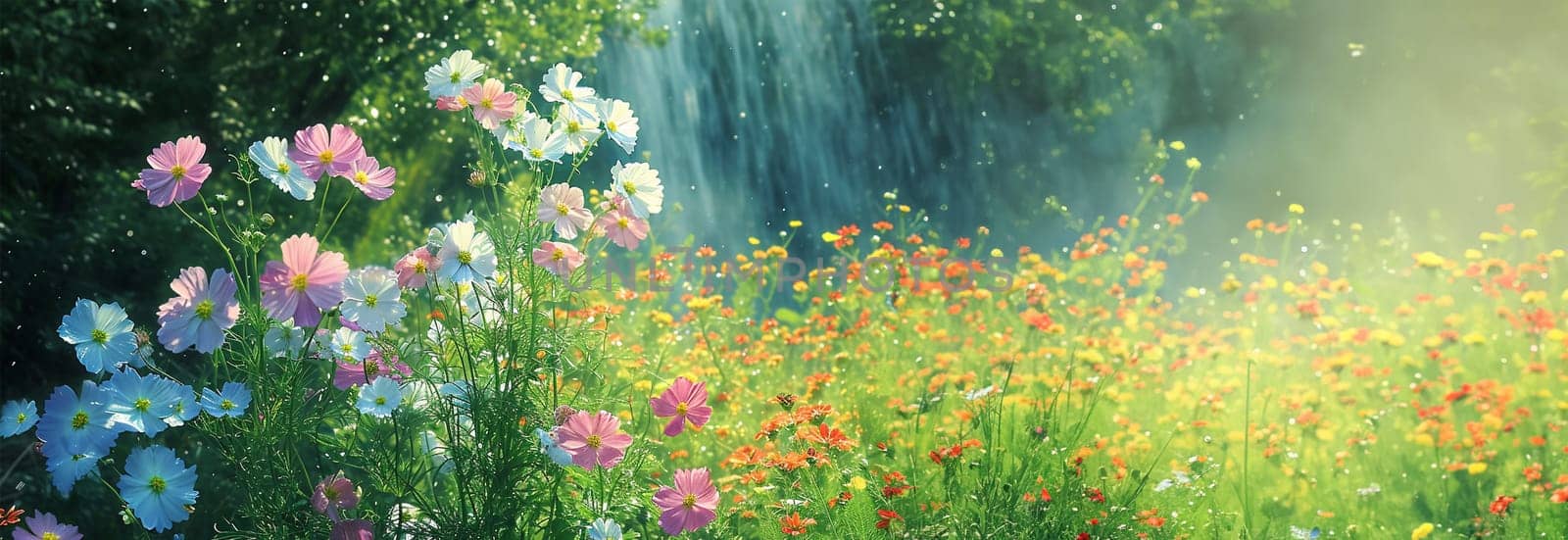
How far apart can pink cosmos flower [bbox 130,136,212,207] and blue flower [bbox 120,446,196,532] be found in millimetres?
363

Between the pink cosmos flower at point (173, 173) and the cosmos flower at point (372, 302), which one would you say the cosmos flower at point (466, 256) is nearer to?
the cosmos flower at point (372, 302)

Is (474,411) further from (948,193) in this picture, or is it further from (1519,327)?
(948,193)

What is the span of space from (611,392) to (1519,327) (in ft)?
12.5

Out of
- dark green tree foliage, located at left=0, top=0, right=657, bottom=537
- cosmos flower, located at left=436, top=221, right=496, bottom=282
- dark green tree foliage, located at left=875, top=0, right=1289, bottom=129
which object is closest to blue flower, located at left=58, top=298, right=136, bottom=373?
cosmos flower, located at left=436, top=221, right=496, bottom=282

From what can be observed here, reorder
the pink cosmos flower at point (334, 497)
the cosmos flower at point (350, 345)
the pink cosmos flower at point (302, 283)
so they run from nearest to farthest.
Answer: the pink cosmos flower at point (302, 283) < the pink cosmos flower at point (334, 497) < the cosmos flower at point (350, 345)

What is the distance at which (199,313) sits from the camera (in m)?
1.73

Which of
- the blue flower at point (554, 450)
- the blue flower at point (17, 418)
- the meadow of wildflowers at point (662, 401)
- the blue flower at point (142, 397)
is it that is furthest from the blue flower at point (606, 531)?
the blue flower at point (17, 418)

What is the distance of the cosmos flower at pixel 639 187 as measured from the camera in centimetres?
192

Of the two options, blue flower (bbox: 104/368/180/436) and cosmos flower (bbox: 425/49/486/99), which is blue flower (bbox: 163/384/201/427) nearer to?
blue flower (bbox: 104/368/180/436)

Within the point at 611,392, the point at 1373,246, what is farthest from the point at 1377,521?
the point at 1373,246

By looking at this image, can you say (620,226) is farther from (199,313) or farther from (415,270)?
(199,313)

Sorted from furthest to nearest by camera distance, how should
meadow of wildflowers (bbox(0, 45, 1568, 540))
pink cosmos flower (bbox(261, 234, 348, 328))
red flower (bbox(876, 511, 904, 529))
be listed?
red flower (bbox(876, 511, 904, 529)), meadow of wildflowers (bbox(0, 45, 1568, 540)), pink cosmos flower (bbox(261, 234, 348, 328))

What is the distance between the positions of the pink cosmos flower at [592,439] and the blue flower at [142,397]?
1.78ft

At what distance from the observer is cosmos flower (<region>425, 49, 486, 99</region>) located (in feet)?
6.12
